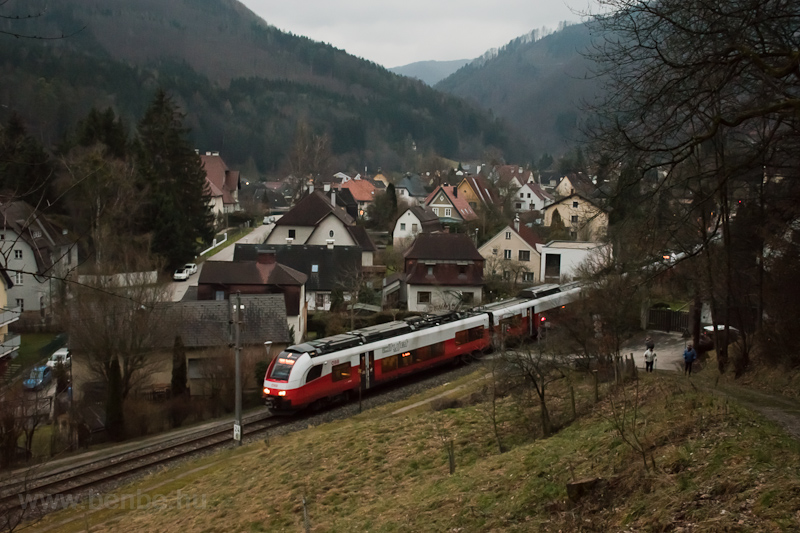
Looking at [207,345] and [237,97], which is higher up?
[237,97]

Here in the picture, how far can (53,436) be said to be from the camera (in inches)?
850

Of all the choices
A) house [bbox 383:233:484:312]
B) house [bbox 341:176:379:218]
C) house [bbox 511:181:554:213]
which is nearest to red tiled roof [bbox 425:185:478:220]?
house [bbox 511:181:554:213]

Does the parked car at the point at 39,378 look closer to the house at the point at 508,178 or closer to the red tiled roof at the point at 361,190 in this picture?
the house at the point at 508,178

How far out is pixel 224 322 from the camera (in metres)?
28.8

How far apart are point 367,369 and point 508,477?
539 inches

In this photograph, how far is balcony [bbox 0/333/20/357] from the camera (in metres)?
30.8

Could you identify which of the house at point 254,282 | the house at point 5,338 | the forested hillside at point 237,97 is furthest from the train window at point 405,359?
the forested hillside at point 237,97

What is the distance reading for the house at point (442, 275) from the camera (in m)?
40.2

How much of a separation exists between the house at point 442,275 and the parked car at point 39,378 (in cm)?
1882

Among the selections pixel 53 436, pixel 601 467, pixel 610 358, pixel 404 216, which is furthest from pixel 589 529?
pixel 404 216

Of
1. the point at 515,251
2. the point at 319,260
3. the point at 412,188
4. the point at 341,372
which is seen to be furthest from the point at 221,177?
the point at 341,372

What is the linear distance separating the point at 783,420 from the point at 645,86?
5.05 m

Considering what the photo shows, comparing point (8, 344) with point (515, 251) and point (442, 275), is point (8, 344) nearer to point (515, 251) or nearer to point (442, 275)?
point (442, 275)

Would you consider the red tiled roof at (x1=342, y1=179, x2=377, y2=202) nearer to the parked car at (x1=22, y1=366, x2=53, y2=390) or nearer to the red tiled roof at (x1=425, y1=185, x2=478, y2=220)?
the red tiled roof at (x1=425, y1=185, x2=478, y2=220)
